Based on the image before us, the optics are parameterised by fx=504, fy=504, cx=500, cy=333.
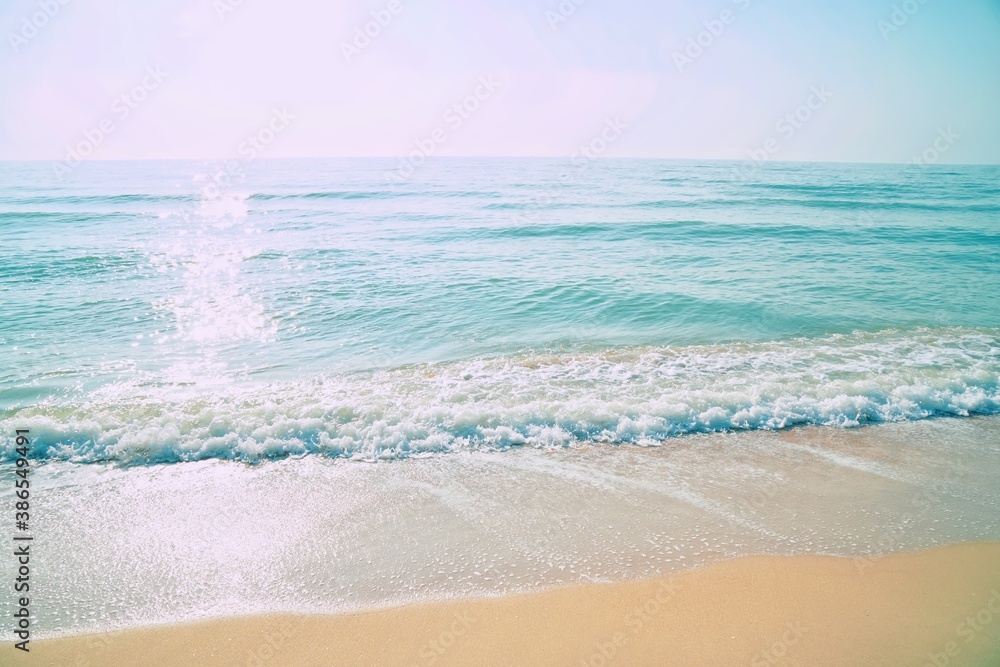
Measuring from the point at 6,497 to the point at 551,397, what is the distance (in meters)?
6.49

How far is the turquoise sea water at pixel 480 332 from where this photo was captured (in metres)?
6.79

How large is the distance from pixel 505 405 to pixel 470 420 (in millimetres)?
688

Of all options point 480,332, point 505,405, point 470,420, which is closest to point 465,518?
point 470,420

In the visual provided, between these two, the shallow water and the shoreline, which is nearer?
the shoreline

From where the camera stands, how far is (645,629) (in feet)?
12.1

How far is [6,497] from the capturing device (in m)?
5.43

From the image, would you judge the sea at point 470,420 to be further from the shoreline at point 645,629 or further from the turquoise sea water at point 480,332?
the shoreline at point 645,629

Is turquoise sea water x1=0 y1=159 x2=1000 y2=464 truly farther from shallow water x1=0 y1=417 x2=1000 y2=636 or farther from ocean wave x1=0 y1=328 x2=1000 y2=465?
shallow water x1=0 y1=417 x2=1000 y2=636

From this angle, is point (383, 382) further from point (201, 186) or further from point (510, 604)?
point (201, 186)

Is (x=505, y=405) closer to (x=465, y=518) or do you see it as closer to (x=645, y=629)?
(x=465, y=518)

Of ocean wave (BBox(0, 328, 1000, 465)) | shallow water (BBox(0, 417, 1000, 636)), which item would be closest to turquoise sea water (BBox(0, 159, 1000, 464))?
ocean wave (BBox(0, 328, 1000, 465))

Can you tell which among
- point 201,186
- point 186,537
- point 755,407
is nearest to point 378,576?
point 186,537

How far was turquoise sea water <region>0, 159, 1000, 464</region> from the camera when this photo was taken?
679 cm

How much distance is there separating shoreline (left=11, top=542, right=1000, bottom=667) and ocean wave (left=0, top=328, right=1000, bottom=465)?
247 centimetres
